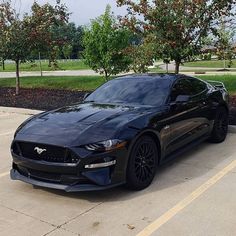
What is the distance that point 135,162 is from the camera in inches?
199

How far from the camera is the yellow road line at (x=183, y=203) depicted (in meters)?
4.16

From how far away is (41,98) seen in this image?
14.2 meters

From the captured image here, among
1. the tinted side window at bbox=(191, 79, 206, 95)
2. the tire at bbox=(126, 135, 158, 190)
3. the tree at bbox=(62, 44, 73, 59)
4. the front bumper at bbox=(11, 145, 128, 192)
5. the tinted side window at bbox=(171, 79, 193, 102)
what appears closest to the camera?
the front bumper at bbox=(11, 145, 128, 192)

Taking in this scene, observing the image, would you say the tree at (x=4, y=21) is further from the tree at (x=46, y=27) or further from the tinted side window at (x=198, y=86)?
the tinted side window at (x=198, y=86)

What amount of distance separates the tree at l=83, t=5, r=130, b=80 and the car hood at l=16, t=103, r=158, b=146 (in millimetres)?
9182

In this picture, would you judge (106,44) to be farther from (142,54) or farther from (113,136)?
(113,136)

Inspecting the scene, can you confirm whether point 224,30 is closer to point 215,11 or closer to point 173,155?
point 215,11

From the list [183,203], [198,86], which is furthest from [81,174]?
[198,86]

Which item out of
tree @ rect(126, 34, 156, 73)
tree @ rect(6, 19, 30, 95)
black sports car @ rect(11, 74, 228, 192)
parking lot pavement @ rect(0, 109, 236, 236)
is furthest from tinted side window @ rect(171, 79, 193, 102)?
tree @ rect(6, 19, 30, 95)

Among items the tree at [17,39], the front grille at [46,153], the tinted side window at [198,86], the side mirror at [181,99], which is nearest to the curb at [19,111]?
the tree at [17,39]

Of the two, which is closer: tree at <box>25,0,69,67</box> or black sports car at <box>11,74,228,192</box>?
black sports car at <box>11,74,228,192</box>

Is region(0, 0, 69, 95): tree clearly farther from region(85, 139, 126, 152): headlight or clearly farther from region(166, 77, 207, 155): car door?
region(85, 139, 126, 152): headlight

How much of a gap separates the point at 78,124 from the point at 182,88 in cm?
210

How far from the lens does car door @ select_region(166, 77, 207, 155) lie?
5.90 m
